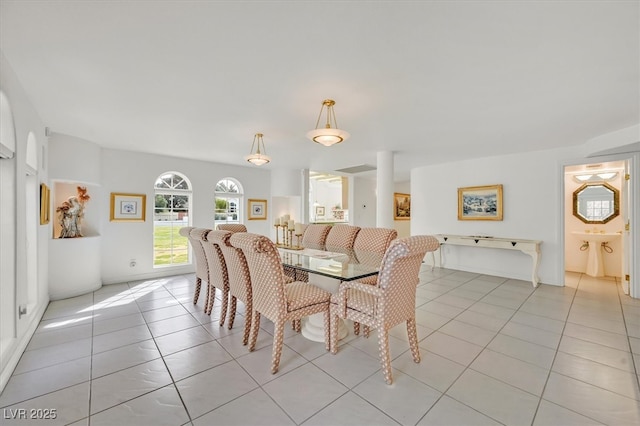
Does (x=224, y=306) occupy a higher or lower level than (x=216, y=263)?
lower

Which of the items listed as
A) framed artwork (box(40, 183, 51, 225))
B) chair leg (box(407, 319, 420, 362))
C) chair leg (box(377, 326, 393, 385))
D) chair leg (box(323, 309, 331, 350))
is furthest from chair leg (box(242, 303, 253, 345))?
framed artwork (box(40, 183, 51, 225))

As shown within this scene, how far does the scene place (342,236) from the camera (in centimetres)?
373

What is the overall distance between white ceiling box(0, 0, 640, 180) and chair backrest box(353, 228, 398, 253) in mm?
1390

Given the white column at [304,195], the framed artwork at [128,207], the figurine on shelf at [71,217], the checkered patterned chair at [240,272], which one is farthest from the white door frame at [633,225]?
the figurine on shelf at [71,217]

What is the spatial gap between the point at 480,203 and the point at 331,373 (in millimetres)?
4819

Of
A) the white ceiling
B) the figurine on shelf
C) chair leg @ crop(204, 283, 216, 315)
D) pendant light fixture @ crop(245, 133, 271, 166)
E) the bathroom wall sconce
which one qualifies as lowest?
chair leg @ crop(204, 283, 216, 315)

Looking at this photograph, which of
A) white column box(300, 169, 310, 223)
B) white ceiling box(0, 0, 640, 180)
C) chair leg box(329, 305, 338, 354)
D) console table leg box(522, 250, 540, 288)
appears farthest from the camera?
white column box(300, 169, 310, 223)

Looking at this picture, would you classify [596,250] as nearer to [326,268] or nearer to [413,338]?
[413,338]

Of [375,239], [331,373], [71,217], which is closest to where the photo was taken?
[331,373]

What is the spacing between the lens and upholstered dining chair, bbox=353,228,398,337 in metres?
3.06

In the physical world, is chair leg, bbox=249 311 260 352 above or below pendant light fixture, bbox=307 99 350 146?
below

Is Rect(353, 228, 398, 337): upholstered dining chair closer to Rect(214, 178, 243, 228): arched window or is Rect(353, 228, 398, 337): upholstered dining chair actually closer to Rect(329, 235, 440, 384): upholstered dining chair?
Rect(329, 235, 440, 384): upholstered dining chair

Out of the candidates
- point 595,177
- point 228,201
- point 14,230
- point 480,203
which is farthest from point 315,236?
point 595,177

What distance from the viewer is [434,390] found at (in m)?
1.83
